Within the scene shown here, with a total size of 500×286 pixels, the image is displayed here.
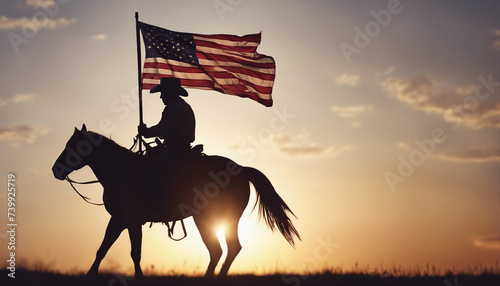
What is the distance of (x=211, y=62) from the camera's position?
1570 cm

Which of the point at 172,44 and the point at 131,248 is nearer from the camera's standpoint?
the point at 131,248

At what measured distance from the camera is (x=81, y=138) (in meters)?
13.0

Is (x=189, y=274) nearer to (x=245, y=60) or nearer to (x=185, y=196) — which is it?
(x=185, y=196)

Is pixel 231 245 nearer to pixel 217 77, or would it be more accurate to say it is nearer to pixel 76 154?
pixel 76 154

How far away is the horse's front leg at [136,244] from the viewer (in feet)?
41.6

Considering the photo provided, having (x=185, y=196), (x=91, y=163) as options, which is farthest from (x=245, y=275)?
(x=91, y=163)

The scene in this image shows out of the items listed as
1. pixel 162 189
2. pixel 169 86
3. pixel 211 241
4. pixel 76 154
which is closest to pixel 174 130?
pixel 169 86

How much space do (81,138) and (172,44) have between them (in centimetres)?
376

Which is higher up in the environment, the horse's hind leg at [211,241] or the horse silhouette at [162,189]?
the horse silhouette at [162,189]

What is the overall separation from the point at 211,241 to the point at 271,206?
1.54 meters

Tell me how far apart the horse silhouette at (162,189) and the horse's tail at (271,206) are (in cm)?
40

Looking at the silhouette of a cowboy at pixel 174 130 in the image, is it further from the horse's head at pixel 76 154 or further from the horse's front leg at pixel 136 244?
the horse's front leg at pixel 136 244

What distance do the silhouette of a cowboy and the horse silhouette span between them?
0.35 m

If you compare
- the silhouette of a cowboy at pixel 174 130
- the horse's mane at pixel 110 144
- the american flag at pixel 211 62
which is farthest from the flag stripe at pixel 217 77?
the horse's mane at pixel 110 144
